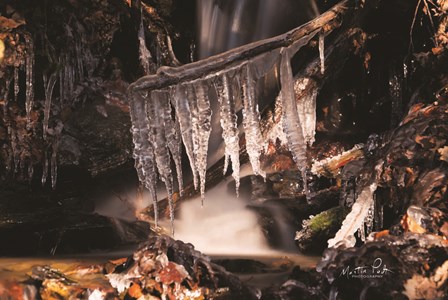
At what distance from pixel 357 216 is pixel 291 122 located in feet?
3.90

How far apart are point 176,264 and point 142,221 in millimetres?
2889

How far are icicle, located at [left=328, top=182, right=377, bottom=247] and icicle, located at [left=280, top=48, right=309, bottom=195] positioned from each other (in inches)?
23.7

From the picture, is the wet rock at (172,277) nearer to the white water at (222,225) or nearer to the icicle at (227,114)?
the icicle at (227,114)

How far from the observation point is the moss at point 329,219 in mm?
5004

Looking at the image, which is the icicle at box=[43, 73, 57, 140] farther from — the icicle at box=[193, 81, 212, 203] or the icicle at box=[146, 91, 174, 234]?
the icicle at box=[193, 81, 212, 203]

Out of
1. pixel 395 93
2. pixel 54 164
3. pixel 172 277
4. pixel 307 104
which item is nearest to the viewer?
pixel 172 277

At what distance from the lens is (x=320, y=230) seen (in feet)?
16.9

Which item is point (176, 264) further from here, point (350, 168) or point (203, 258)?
point (350, 168)

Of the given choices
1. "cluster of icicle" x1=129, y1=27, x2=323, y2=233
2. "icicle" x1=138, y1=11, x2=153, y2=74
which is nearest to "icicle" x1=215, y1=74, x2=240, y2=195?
"cluster of icicle" x1=129, y1=27, x2=323, y2=233

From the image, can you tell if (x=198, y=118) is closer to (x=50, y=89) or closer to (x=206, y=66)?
(x=206, y=66)

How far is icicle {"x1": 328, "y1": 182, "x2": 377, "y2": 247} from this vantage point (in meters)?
3.97

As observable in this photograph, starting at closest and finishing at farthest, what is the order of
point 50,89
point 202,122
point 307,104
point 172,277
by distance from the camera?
point 172,277
point 202,122
point 307,104
point 50,89

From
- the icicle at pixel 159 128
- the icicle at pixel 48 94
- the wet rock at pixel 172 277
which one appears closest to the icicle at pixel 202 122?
the icicle at pixel 159 128

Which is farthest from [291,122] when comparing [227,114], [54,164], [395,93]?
[54,164]
